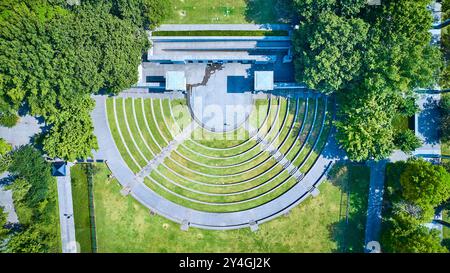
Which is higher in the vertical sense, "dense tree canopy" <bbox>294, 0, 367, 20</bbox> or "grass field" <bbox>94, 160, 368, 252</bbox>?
"dense tree canopy" <bbox>294, 0, 367, 20</bbox>

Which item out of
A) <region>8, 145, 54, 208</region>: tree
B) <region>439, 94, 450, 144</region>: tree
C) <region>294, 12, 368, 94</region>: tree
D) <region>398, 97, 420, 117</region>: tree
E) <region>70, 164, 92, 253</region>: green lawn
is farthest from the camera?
<region>70, 164, 92, 253</region>: green lawn

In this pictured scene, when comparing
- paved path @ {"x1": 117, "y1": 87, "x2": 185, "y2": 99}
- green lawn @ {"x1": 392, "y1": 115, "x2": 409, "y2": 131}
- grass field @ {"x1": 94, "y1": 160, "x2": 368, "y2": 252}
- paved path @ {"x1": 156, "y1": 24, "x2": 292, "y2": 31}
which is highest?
paved path @ {"x1": 156, "y1": 24, "x2": 292, "y2": 31}

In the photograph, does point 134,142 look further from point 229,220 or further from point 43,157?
point 229,220

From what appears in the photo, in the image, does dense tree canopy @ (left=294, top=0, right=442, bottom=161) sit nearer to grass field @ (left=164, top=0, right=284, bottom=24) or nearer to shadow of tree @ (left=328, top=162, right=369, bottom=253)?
shadow of tree @ (left=328, top=162, right=369, bottom=253)

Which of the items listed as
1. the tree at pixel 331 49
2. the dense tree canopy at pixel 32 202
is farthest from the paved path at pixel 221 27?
the dense tree canopy at pixel 32 202

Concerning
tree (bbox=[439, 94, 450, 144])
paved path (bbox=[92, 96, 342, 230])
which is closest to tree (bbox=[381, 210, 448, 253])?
paved path (bbox=[92, 96, 342, 230])

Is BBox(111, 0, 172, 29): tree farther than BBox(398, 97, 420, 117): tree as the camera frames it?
No
